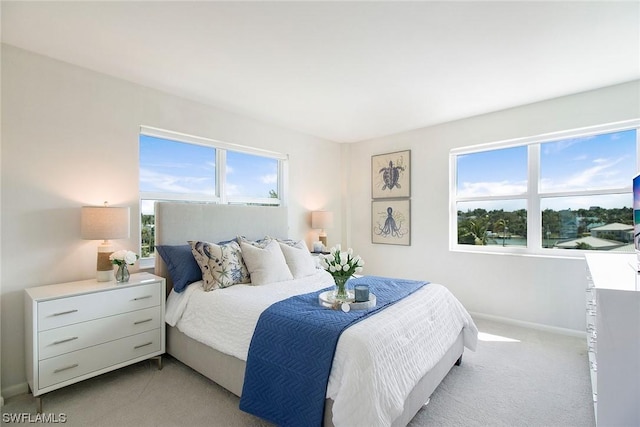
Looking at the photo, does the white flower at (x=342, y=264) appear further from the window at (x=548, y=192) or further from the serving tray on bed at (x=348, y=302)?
the window at (x=548, y=192)

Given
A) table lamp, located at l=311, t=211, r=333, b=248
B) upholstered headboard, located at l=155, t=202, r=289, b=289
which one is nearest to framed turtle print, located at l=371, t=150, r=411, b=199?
table lamp, located at l=311, t=211, r=333, b=248

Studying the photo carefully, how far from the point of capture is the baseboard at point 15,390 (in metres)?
2.16

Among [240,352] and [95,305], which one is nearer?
[240,352]

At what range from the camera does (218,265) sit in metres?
2.61

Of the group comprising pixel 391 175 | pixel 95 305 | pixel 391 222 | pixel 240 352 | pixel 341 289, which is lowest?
pixel 240 352

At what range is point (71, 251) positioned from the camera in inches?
98.3

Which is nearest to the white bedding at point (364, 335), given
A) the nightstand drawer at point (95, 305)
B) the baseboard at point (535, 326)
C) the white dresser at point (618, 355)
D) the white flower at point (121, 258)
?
the nightstand drawer at point (95, 305)

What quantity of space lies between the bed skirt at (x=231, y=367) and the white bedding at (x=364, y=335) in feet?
0.28

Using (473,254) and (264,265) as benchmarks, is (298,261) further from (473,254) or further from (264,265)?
(473,254)

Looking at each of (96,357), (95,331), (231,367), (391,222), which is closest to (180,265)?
(95,331)

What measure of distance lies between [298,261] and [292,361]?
1.46m

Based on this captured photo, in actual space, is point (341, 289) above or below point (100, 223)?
below

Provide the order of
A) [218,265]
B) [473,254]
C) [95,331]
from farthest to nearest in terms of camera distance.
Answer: [473,254] < [218,265] < [95,331]

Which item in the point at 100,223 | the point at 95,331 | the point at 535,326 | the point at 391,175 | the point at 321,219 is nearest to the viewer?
the point at 95,331
